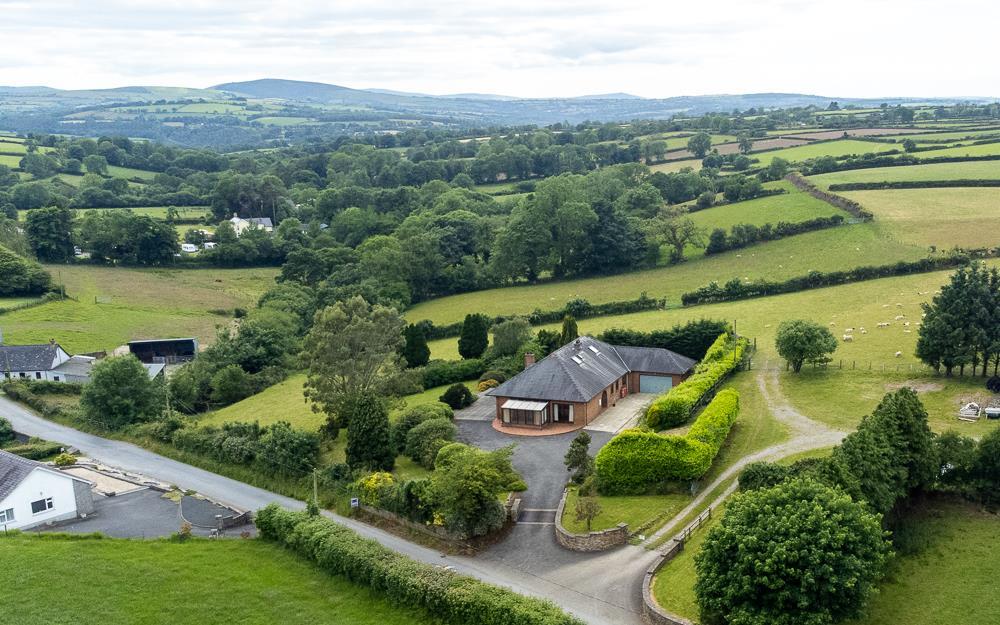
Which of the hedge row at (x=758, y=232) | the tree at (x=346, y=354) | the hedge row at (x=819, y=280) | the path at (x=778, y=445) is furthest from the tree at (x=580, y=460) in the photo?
the hedge row at (x=758, y=232)

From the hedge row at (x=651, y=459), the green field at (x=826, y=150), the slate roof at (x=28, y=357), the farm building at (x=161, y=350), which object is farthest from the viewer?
the green field at (x=826, y=150)

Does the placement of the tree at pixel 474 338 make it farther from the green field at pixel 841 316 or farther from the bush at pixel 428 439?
the bush at pixel 428 439

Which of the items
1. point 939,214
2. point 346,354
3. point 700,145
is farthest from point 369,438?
point 700,145

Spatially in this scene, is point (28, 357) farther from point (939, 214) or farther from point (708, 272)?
point (939, 214)

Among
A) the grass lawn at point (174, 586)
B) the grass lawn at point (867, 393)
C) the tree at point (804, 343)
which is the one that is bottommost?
the grass lawn at point (174, 586)

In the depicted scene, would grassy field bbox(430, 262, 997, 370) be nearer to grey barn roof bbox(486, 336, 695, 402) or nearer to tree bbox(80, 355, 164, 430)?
grey barn roof bbox(486, 336, 695, 402)

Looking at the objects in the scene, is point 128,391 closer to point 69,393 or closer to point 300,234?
point 69,393

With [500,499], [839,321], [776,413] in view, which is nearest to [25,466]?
[500,499]
